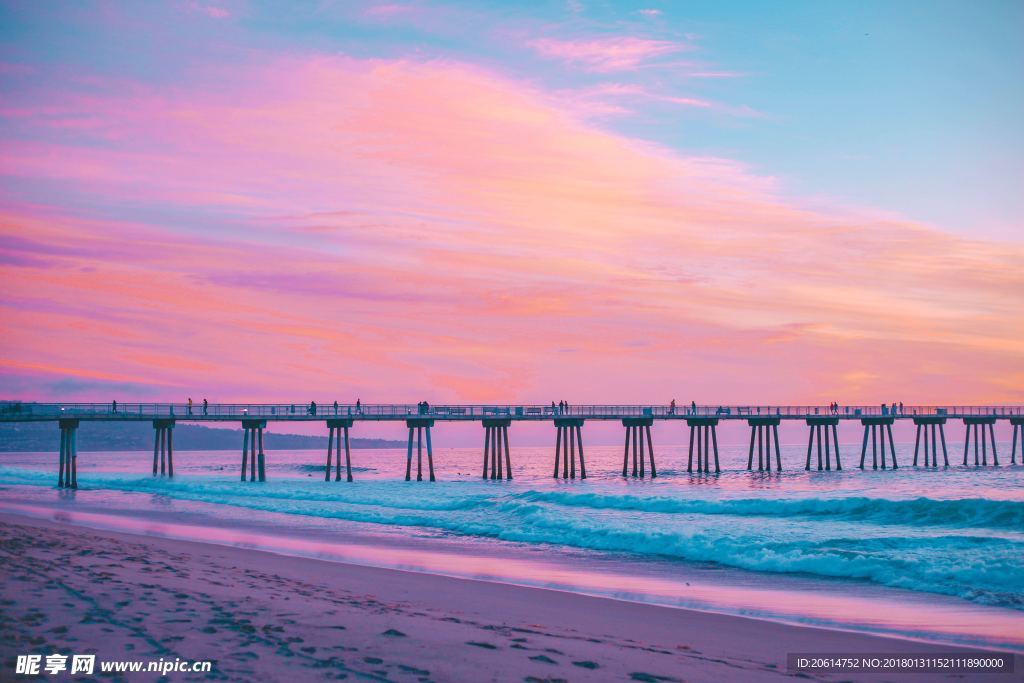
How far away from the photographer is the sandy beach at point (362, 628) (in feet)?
27.1

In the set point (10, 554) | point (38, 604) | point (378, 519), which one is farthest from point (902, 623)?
point (378, 519)

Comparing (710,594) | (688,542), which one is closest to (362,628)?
(710,594)

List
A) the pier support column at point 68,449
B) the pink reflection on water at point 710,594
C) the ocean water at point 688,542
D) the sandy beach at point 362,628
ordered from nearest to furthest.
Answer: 1. the sandy beach at point 362,628
2. the pink reflection on water at point 710,594
3. the ocean water at point 688,542
4. the pier support column at point 68,449

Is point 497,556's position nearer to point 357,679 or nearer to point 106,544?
point 106,544

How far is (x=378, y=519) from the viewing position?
2975 centimetres

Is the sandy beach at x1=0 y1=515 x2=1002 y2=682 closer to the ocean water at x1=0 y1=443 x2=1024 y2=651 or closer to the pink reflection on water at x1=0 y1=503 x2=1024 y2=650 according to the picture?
the pink reflection on water at x1=0 y1=503 x2=1024 y2=650

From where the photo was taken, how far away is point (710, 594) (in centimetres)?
1501

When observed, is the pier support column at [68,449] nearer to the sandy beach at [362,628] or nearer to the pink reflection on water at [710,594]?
the pink reflection on water at [710,594]

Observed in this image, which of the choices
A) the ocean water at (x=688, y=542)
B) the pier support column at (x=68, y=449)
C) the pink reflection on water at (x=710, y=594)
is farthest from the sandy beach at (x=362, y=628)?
Answer: the pier support column at (x=68, y=449)

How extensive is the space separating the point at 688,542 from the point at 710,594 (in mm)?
6172

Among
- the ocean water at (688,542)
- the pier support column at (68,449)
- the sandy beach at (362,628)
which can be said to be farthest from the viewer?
the pier support column at (68,449)

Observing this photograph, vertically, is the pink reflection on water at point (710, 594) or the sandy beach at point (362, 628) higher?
the sandy beach at point (362, 628)

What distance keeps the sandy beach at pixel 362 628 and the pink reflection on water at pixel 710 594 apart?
95 cm

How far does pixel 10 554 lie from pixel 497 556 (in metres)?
10.1
